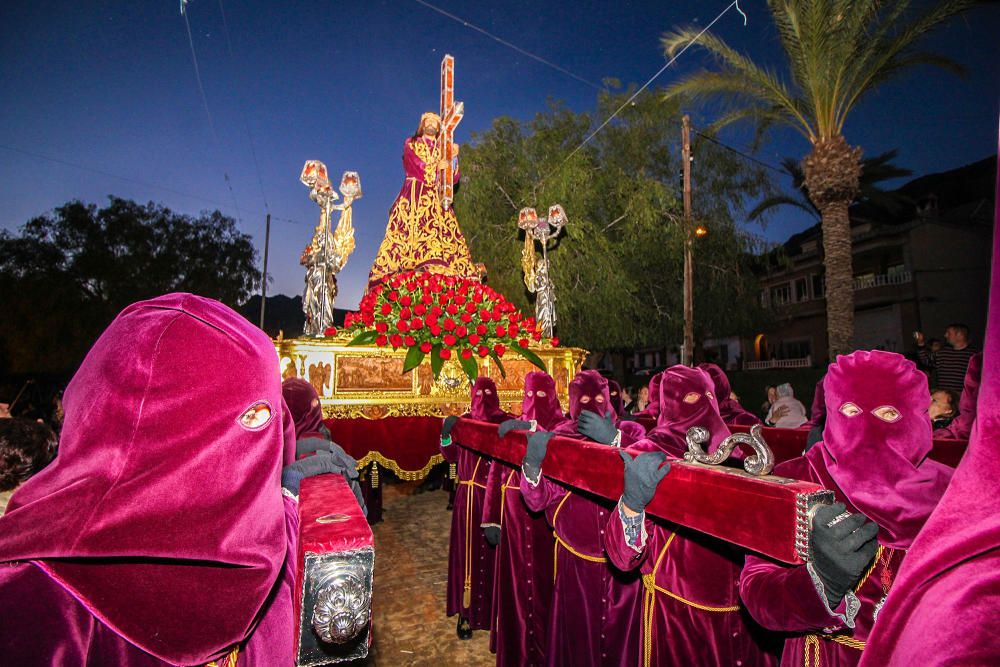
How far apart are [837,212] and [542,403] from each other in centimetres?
946

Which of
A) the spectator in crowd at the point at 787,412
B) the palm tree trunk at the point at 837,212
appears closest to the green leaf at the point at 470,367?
the spectator in crowd at the point at 787,412

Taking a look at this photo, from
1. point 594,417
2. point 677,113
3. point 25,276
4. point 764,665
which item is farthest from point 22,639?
point 25,276

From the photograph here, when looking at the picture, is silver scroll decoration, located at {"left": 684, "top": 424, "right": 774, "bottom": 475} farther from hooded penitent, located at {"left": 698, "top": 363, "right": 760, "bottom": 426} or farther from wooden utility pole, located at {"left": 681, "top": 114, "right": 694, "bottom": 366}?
→ wooden utility pole, located at {"left": 681, "top": 114, "right": 694, "bottom": 366}

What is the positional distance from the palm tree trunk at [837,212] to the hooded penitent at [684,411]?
891cm

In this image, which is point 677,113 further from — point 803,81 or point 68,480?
point 68,480

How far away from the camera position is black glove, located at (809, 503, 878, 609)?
136cm

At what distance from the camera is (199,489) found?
106 cm

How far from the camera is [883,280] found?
88.6 feet

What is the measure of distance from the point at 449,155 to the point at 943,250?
96.0ft

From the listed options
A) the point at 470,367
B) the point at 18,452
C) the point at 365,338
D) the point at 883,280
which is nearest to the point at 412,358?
the point at 365,338

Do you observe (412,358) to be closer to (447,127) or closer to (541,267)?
(541,267)

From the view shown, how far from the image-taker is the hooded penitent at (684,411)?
287 cm

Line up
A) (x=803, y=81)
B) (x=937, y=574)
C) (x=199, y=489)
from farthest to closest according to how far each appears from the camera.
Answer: (x=803, y=81) < (x=199, y=489) < (x=937, y=574)

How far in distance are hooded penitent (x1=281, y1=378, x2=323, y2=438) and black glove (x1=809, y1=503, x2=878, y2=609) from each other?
2881mm
